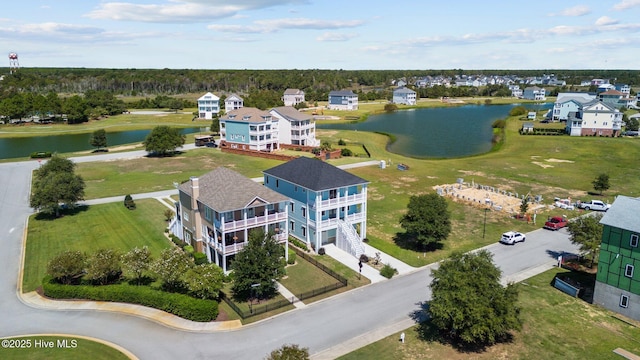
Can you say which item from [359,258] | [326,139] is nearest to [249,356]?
[359,258]

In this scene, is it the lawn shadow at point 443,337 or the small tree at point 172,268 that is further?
the small tree at point 172,268

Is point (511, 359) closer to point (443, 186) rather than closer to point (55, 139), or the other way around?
point (443, 186)

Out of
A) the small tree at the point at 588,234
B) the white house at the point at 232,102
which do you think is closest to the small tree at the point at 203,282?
the small tree at the point at 588,234

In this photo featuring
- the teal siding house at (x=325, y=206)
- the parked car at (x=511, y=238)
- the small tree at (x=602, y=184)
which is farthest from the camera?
the small tree at (x=602, y=184)

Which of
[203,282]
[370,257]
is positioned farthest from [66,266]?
[370,257]

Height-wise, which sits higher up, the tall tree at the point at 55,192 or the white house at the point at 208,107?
the white house at the point at 208,107

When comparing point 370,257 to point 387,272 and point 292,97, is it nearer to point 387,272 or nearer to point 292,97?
point 387,272

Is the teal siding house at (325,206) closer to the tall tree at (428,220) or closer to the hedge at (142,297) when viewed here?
the tall tree at (428,220)
